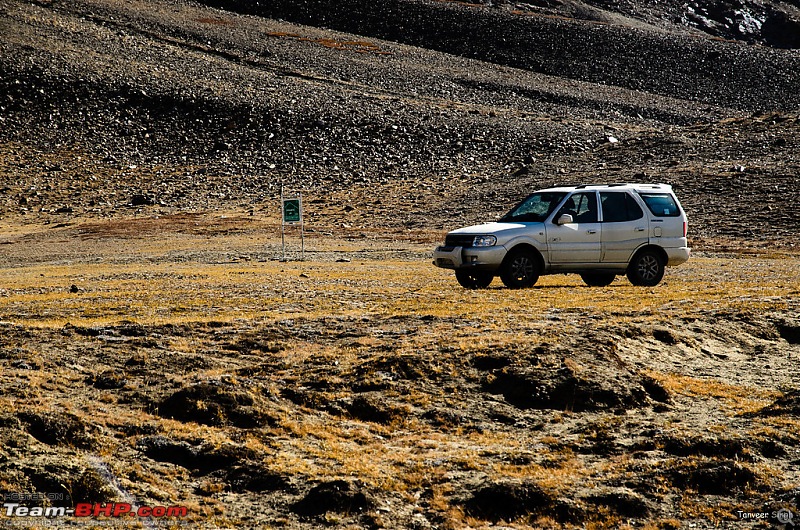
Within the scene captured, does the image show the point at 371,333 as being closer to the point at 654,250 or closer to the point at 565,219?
the point at 565,219

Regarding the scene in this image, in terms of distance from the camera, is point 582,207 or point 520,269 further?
point 582,207

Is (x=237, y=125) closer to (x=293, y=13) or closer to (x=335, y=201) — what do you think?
(x=335, y=201)

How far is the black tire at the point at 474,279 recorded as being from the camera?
17.4m

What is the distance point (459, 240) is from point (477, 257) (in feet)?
2.27

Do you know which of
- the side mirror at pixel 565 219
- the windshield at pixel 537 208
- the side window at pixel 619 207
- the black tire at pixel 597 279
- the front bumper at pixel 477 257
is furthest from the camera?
the black tire at pixel 597 279

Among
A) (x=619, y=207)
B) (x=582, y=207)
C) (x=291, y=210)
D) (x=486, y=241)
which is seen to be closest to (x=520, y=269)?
(x=486, y=241)

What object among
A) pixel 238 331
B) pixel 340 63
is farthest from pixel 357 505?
pixel 340 63

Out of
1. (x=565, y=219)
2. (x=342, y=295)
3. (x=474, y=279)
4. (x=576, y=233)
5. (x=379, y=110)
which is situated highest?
(x=379, y=110)

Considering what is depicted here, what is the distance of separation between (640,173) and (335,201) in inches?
A: 624

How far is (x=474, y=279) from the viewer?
1778cm

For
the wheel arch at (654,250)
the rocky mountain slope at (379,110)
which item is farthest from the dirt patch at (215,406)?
the rocky mountain slope at (379,110)

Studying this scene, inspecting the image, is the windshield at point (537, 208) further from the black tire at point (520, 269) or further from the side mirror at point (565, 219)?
the black tire at point (520, 269)

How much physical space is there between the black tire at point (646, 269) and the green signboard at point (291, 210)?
13945 millimetres

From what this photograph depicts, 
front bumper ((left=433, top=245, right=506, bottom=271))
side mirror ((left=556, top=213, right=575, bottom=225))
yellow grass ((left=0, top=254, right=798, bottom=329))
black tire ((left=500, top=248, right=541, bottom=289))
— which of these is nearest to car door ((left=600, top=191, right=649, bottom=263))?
yellow grass ((left=0, top=254, right=798, bottom=329))
